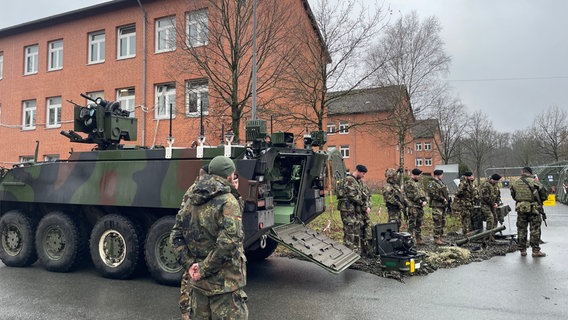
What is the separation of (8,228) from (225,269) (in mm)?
6329

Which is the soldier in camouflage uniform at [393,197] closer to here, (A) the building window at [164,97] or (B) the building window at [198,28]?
(B) the building window at [198,28]

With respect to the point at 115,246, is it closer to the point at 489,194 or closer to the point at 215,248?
the point at 215,248

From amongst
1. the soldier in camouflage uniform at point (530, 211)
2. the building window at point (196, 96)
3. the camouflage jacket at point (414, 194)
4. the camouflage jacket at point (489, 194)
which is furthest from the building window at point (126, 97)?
the soldier in camouflage uniform at point (530, 211)

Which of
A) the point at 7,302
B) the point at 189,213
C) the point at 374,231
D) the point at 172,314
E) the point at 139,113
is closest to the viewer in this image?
the point at 189,213

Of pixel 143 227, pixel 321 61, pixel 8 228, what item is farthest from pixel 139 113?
pixel 143 227

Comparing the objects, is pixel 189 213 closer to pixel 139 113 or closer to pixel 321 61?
pixel 321 61

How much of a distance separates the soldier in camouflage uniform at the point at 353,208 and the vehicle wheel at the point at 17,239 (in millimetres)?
5585

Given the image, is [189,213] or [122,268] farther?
[122,268]

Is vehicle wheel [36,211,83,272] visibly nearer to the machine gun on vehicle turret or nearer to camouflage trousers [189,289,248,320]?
the machine gun on vehicle turret

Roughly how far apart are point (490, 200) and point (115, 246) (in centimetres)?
880

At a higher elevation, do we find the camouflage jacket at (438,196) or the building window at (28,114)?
the building window at (28,114)

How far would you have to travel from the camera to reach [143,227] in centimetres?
659

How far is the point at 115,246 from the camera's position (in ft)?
21.3

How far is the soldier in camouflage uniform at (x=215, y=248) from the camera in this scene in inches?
125
